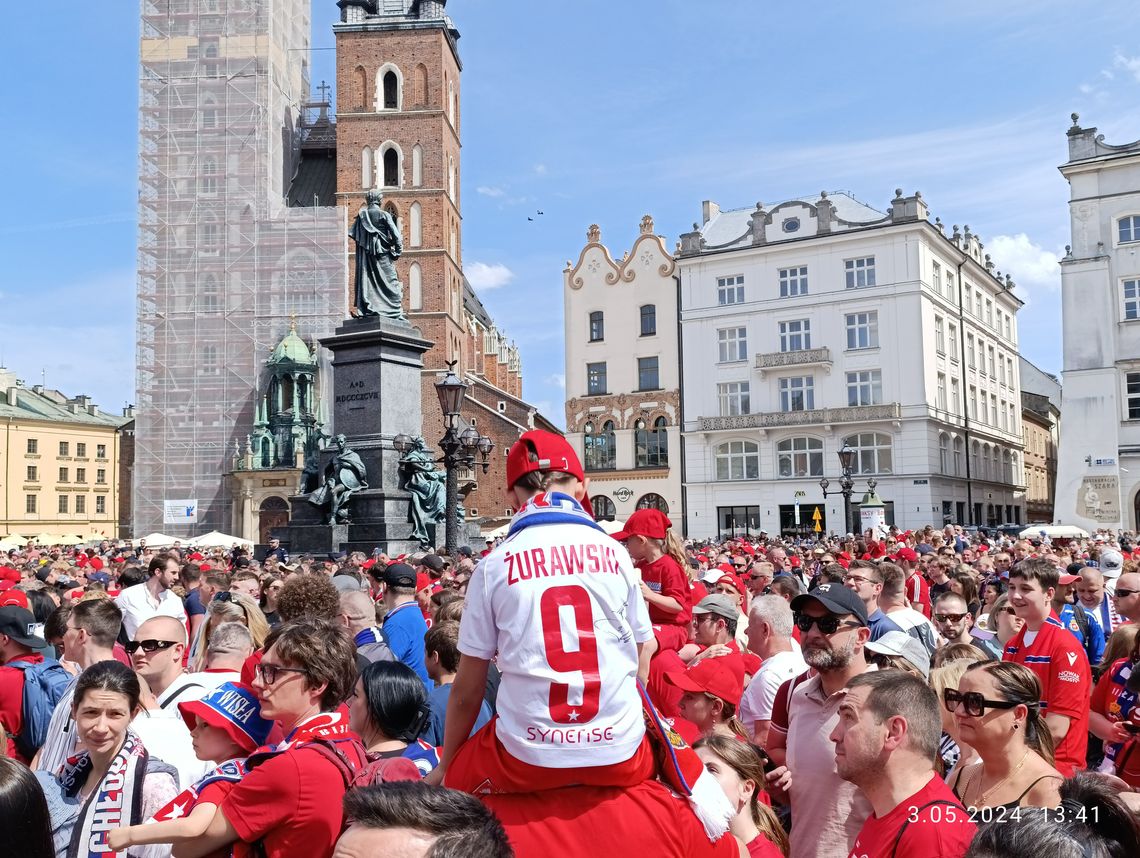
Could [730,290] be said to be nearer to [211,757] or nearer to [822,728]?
[822,728]

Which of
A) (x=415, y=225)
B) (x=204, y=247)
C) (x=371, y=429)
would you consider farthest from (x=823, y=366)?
(x=371, y=429)

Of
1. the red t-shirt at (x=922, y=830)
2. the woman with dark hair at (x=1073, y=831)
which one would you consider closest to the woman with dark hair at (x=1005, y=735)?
the red t-shirt at (x=922, y=830)

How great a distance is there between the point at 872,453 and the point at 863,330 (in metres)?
5.67

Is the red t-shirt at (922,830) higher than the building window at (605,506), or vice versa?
the building window at (605,506)

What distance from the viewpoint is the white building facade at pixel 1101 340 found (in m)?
40.6

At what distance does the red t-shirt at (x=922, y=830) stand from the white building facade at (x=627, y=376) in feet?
158

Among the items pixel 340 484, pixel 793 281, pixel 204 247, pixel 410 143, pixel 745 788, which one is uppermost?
pixel 410 143

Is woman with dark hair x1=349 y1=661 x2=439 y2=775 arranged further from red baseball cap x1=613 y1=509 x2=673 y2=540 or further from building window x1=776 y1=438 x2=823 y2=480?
building window x1=776 y1=438 x2=823 y2=480

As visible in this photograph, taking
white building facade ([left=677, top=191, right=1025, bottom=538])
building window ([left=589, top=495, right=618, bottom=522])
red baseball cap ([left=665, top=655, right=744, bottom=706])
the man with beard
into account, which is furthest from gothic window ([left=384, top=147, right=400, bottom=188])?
the man with beard

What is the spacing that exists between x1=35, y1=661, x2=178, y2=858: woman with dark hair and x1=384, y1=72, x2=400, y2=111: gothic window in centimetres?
5896

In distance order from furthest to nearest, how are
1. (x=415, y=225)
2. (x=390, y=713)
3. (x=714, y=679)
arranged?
(x=415, y=225) < (x=714, y=679) < (x=390, y=713)

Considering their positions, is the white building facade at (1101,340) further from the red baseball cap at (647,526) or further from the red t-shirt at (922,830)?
the red t-shirt at (922,830)

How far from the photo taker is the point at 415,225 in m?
58.4

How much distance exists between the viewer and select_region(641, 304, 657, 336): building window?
5222cm
